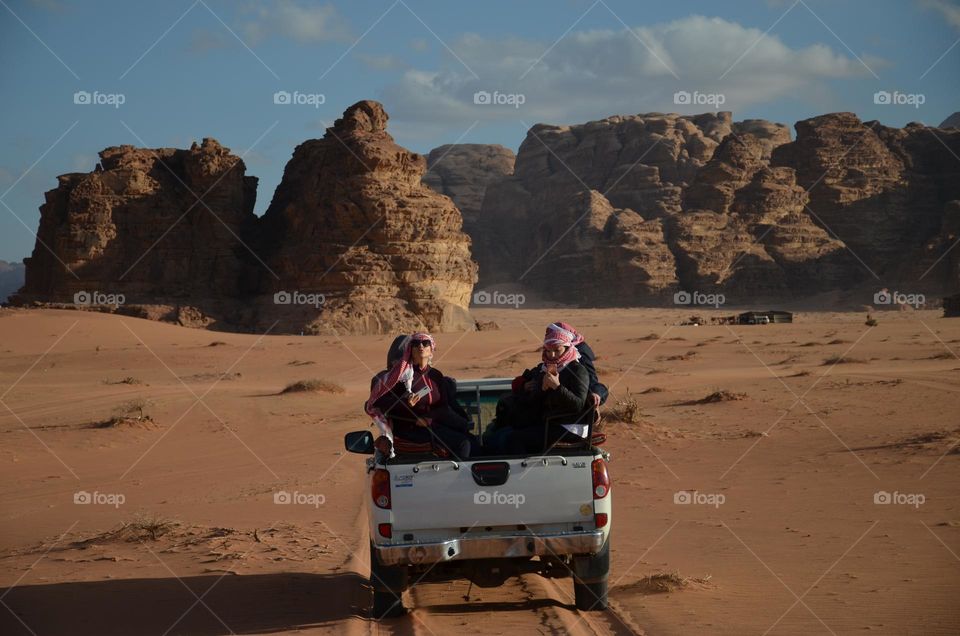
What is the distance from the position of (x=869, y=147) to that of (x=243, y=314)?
308ft

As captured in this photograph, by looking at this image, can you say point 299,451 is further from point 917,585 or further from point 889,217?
point 889,217

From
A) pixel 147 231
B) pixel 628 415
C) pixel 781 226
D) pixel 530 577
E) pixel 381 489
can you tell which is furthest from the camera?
pixel 781 226

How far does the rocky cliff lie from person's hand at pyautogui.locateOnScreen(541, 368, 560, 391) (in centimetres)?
9906

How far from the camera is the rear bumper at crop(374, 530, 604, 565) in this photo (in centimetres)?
669

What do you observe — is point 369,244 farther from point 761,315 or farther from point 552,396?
point 552,396

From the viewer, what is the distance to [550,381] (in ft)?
23.1

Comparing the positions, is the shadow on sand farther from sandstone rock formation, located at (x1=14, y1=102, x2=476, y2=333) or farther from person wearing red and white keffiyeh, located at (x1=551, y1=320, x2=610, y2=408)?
sandstone rock formation, located at (x1=14, y1=102, x2=476, y2=333)

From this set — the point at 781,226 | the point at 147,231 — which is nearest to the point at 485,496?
the point at 147,231

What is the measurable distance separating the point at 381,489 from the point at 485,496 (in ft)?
2.32

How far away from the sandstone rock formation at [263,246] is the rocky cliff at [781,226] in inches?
2352

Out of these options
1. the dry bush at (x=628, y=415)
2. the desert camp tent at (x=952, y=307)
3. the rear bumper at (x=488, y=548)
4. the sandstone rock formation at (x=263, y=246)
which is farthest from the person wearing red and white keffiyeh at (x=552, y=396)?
the desert camp tent at (x=952, y=307)

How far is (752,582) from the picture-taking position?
7.96 m

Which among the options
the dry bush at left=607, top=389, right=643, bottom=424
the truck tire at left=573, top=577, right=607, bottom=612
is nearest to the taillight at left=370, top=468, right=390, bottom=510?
the truck tire at left=573, top=577, right=607, bottom=612

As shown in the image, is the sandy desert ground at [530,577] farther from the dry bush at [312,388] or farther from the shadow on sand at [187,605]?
the dry bush at [312,388]
